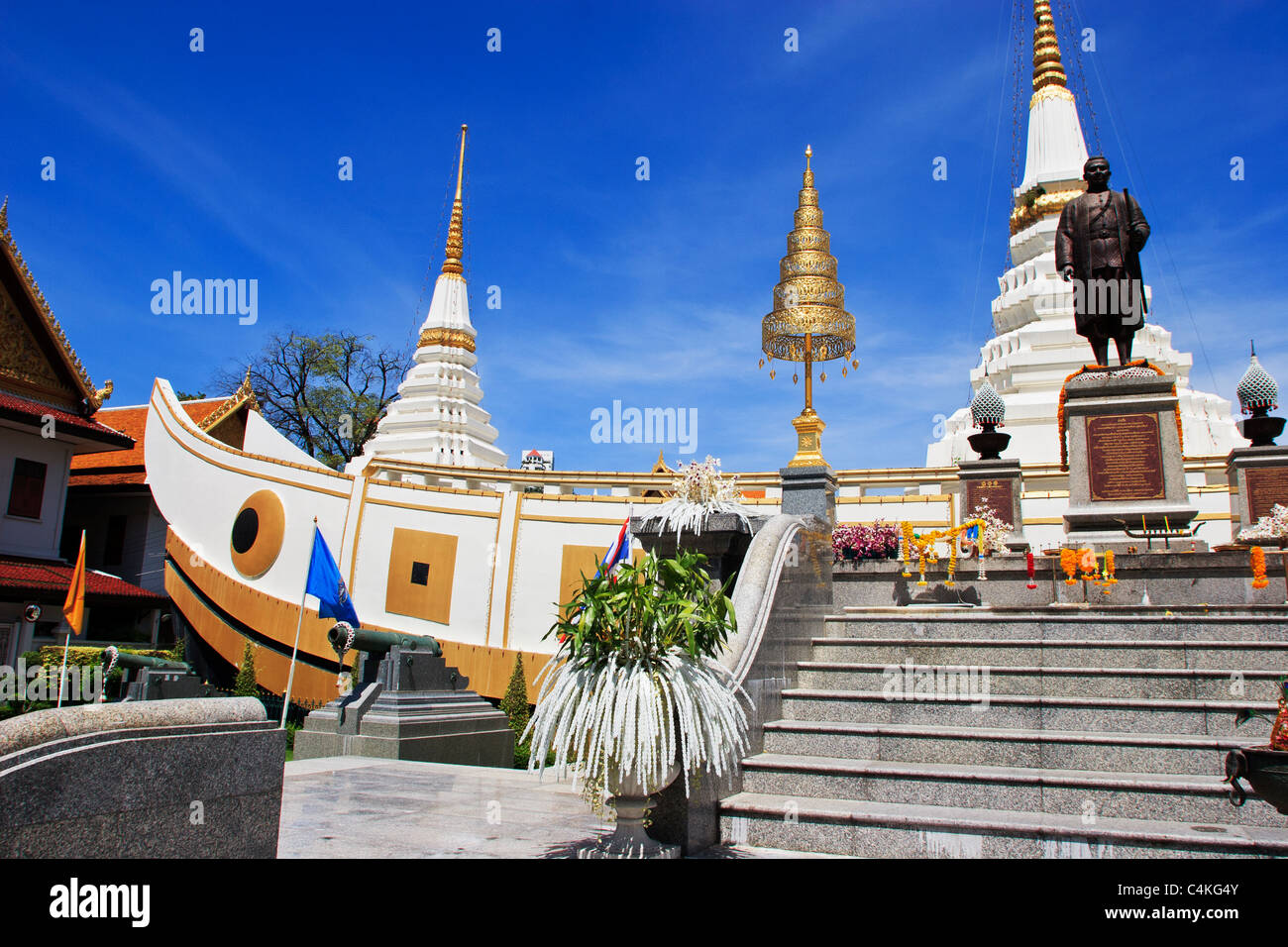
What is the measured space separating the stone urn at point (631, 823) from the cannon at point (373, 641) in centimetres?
834

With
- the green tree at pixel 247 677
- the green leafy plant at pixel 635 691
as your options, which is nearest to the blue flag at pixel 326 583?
the green tree at pixel 247 677

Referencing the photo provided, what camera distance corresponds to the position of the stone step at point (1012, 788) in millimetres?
4742

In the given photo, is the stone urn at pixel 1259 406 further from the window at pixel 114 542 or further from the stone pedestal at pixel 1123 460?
the window at pixel 114 542

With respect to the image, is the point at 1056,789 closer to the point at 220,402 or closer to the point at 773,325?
the point at 773,325

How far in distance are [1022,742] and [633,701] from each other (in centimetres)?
307

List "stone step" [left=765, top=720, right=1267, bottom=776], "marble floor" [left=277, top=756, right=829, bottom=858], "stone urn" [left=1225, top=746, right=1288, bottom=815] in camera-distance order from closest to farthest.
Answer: "stone urn" [left=1225, top=746, right=1288, bottom=815] → "marble floor" [left=277, top=756, right=829, bottom=858] → "stone step" [left=765, top=720, right=1267, bottom=776]

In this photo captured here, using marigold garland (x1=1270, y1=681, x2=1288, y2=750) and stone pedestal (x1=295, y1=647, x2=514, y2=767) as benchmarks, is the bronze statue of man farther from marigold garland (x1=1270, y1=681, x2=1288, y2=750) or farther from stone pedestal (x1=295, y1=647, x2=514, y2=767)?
stone pedestal (x1=295, y1=647, x2=514, y2=767)

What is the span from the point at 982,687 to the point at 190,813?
18.1ft

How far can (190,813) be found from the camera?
141 inches

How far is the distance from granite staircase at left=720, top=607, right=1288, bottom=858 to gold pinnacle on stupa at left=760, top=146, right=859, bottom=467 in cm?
1160

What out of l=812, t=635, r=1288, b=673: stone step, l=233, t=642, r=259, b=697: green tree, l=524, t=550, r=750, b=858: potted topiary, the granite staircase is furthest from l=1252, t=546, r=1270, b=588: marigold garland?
l=233, t=642, r=259, b=697: green tree

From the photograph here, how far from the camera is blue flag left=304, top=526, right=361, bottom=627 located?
46.1 ft

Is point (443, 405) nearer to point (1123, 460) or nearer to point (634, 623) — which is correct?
point (1123, 460)
